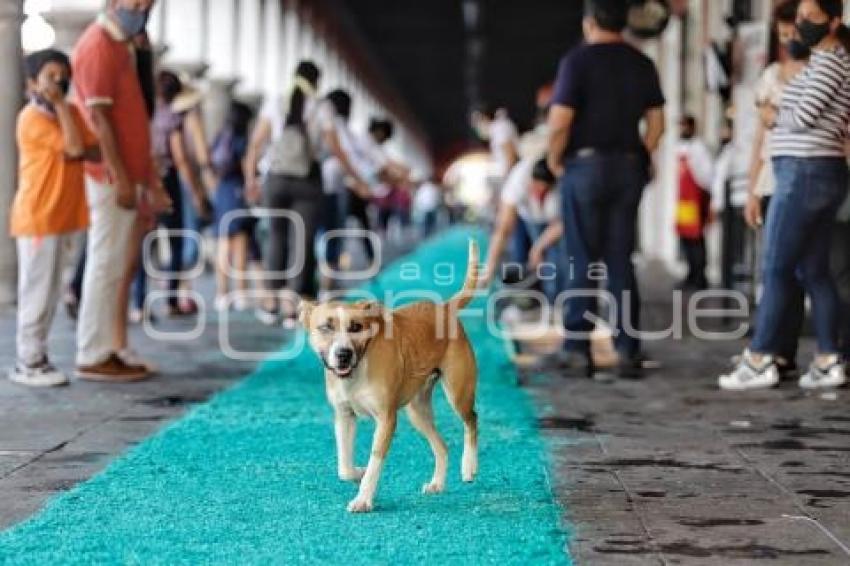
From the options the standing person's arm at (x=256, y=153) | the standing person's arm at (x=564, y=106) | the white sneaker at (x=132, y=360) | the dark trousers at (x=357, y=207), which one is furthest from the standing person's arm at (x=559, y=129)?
the dark trousers at (x=357, y=207)

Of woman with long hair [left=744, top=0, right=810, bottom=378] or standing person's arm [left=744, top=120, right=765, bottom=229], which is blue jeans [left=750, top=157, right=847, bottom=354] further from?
standing person's arm [left=744, top=120, right=765, bottom=229]

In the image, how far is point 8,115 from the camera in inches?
440

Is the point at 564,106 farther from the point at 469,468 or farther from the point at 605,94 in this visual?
the point at 469,468

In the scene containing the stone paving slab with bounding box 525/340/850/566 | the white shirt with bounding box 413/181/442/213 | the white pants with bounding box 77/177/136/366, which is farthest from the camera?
the white shirt with bounding box 413/181/442/213

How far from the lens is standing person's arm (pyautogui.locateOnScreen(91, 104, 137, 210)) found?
265 inches

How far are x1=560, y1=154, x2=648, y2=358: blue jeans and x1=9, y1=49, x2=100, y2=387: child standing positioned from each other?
7.84ft

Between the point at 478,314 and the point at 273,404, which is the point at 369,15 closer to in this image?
the point at 478,314

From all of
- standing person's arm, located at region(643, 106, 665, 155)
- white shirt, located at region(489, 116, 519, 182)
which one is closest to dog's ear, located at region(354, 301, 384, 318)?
standing person's arm, located at region(643, 106, 665, 155)

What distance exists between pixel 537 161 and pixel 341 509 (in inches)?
262

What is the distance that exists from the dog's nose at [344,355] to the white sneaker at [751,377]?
335 centimetres

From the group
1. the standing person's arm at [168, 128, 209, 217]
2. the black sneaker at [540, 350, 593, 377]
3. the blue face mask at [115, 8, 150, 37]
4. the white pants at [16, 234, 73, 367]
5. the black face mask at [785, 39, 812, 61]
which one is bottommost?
the black sneaker at [540, 350, 593, 377]

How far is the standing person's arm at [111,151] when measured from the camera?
22.1 feet

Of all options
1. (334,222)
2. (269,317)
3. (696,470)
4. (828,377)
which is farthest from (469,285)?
(334,222)

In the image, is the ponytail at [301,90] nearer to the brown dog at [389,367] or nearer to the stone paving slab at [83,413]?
the stone paving slab at [83,413]
